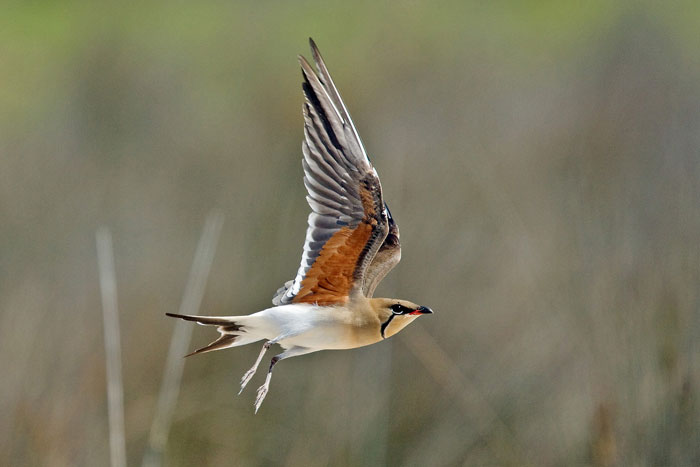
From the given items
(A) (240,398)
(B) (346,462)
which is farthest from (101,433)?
(B) (346,462)

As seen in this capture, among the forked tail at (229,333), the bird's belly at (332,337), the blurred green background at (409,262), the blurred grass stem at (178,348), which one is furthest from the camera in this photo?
the blurred green background at (409,262)

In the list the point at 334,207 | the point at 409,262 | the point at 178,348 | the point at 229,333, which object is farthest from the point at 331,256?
the point at 409,262

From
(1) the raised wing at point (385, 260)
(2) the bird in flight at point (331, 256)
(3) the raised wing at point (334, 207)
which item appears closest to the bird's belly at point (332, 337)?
(2) the bird in flight at point (331, 256)

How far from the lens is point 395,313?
64.1 inches

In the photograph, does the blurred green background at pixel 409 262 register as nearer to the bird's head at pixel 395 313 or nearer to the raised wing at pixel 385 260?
the raised wing at pixel 385 260

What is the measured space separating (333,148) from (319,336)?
1.14 ft

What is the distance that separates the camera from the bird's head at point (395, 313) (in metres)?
1.58

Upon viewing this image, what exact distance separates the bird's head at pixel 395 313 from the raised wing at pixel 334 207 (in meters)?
Result: 0.06

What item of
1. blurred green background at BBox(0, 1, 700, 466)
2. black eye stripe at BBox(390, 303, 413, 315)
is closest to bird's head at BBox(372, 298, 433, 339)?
black eye stripe at BBox(390, 303, 413, 315)

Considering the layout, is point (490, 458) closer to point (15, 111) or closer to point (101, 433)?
point (101, 433)

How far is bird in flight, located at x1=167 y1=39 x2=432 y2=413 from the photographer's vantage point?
1.58 m

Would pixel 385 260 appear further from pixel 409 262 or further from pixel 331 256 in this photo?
pixel 409 262

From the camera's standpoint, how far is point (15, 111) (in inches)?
313

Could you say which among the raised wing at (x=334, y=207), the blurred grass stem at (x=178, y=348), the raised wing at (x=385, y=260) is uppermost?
the raised wing at (x=334, y=207)
